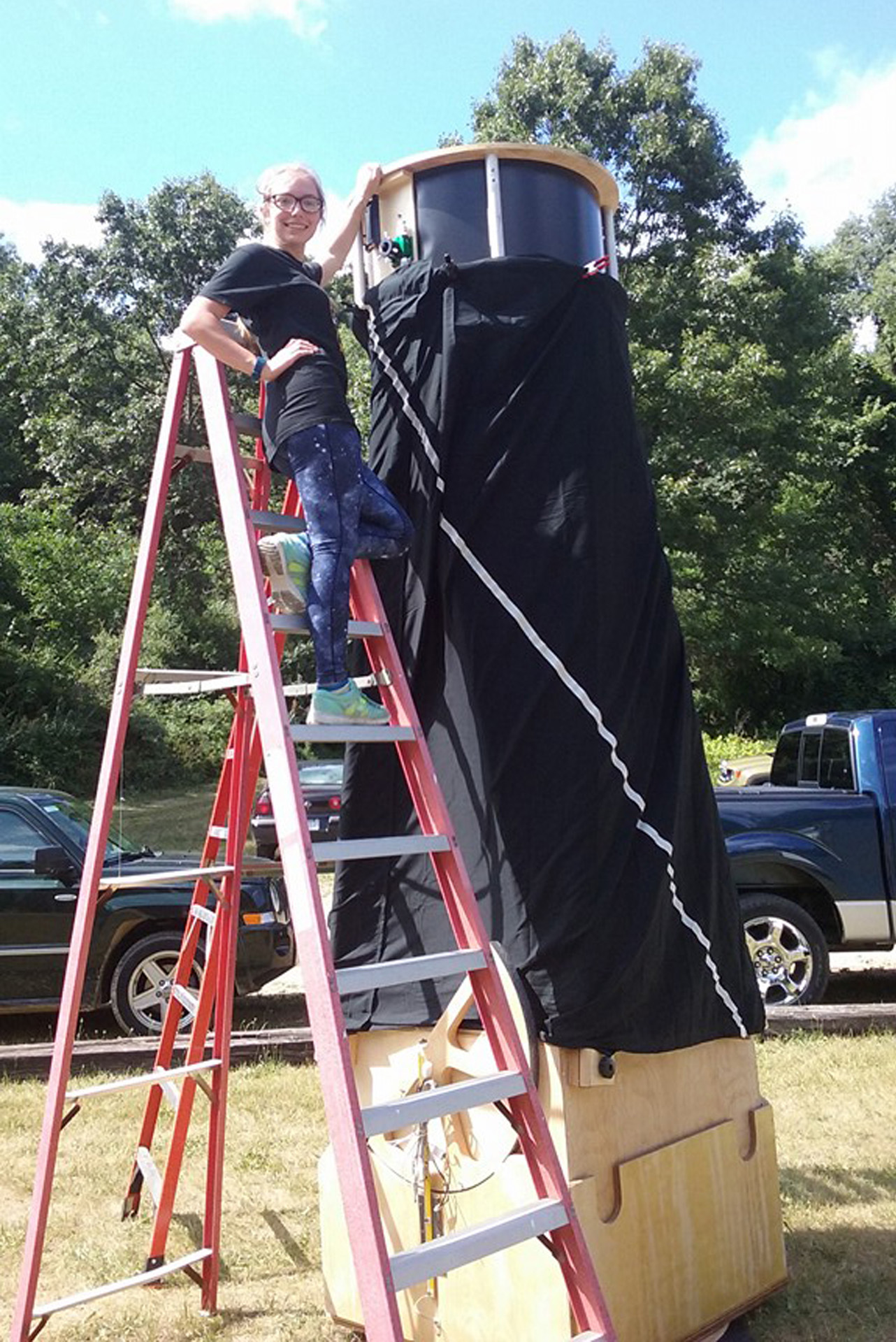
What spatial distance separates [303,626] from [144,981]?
5124 mm

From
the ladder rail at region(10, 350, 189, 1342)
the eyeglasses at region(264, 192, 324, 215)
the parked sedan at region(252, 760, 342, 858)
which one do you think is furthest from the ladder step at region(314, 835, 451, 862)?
the parked sedan at region(252, 760, 342, 858)

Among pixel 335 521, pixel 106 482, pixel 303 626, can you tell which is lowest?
pixel 303 626

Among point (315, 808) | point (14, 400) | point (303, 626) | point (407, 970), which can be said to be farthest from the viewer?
point (14, 400)

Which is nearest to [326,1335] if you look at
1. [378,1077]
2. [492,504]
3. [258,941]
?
[378,1077]

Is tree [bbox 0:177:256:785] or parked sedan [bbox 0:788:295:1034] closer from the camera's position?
parked sedan [bbox 0:788:295:1034]

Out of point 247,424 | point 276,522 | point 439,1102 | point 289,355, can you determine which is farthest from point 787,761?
point 439,1102

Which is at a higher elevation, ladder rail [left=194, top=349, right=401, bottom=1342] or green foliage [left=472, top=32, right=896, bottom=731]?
green foliage [left=472, top=32, right=896, bottom=731]

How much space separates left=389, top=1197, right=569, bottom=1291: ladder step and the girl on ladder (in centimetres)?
129

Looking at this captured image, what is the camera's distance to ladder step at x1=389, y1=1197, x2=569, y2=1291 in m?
2.39

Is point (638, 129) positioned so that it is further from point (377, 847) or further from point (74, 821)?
point (377, 847)

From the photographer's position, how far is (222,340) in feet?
11.2

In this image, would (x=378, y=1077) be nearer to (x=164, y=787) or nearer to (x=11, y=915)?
(x=11, y=915)

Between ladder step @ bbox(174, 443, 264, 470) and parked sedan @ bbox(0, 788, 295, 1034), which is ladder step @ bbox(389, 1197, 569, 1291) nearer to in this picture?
ladder step @ bbox(174, 443, 264, 470)

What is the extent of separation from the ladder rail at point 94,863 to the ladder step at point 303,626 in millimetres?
526
